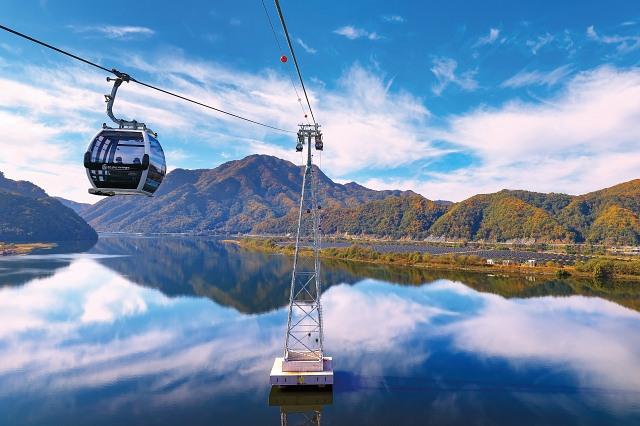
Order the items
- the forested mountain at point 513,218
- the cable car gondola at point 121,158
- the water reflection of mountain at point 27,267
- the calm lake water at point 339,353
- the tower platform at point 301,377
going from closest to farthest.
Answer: the cable car gondola at point 121,158 < the tower platform at point 301,377 < the calm lake water at point 339,353 < the water reflection of mountain at point 27,267 < the forested mountain at point 513,218

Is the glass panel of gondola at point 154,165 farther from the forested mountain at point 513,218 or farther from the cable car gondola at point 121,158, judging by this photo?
the forested mountain at point 513,218

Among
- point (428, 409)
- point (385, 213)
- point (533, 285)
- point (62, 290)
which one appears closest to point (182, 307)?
point (62, 290)

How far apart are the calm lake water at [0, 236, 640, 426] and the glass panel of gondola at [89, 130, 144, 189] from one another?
14.7m

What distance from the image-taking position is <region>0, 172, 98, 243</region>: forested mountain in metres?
120

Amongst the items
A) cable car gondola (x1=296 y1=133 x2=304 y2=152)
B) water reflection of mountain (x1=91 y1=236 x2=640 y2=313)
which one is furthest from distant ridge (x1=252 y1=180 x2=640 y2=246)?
cable car gondola (x1=296 y1=133 x2=304 y2=152)

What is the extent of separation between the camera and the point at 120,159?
8.84 meters


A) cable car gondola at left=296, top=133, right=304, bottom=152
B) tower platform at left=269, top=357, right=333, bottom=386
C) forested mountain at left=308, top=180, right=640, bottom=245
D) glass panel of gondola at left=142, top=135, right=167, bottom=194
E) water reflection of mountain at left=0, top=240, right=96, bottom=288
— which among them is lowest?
tower platform at left=269, top=357, right=333, bottom=386

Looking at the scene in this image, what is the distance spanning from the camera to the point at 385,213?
187500 millimetres

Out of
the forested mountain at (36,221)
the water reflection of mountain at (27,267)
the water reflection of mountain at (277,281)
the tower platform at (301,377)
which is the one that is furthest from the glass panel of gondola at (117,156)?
the forested mountain at (36,221)

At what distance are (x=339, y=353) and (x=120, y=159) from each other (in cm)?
2350

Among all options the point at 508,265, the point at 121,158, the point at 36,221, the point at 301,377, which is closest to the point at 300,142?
the point at 121,158

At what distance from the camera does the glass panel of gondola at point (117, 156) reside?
8.77 meters

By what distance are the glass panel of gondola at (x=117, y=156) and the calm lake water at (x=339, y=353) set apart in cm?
1469

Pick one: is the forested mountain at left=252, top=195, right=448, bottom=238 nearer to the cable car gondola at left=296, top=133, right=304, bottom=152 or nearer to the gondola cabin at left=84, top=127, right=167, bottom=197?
the cable car gondola at left=296, top=133, right=304, bottom=152
